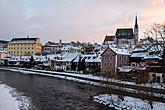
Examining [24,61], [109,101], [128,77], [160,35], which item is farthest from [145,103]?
[24,61]

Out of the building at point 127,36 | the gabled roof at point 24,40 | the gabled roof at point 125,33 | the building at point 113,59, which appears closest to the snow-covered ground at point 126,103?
the building at point 113,59

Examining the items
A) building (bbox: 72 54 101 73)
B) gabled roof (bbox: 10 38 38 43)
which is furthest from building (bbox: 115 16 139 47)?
building (bbox: 72 54 101 73)

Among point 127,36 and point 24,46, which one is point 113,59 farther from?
point 24,46

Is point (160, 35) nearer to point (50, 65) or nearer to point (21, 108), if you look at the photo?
point (21, 108)

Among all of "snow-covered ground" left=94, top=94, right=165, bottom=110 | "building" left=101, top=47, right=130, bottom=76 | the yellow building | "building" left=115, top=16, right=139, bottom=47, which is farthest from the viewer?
the yellow building

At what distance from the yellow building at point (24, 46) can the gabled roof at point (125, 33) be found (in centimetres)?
4964

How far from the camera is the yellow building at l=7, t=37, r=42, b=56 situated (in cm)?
17188

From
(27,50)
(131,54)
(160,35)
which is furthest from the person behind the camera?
(27,50)

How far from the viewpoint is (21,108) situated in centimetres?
2831

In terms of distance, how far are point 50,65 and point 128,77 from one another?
57.7 m

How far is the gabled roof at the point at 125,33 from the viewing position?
508 ft

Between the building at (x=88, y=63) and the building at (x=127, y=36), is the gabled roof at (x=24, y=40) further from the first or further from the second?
the building at (x=88, y=63)

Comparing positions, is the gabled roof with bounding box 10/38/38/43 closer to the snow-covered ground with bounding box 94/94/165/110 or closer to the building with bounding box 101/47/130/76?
the building with bounding box 101/47/130/76

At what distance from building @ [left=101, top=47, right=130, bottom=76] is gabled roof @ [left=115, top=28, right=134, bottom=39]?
259ft
